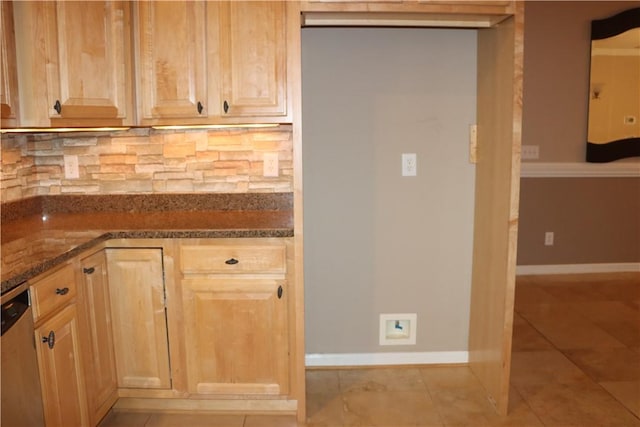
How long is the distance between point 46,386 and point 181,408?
773 mm

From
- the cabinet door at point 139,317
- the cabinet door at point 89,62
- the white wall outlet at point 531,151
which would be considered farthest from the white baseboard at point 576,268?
the cabinet door at point 89,62

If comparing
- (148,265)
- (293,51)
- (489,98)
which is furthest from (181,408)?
(489,98)

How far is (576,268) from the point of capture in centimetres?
466

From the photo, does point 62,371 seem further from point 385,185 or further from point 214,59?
point 385,185

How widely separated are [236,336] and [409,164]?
1249 millimetres

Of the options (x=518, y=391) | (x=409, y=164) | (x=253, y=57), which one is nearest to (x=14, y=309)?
(x=253, y=57)

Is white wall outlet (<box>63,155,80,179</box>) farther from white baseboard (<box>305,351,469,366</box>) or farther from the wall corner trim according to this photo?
the wall corner trim

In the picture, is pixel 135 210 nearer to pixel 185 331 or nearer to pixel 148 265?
Answer: pixel 148 265

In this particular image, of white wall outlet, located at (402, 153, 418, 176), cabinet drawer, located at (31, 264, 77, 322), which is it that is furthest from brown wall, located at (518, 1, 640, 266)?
cabinet drawer, located at (31, 264, 77, 322)

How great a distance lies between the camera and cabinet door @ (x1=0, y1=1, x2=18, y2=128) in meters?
2.06

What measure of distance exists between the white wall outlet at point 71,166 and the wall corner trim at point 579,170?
11.6 feet

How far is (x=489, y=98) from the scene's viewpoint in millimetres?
2441

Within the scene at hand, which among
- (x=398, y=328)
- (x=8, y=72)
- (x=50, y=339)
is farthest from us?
(x=398, y=328)

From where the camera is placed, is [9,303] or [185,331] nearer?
[9,303]
